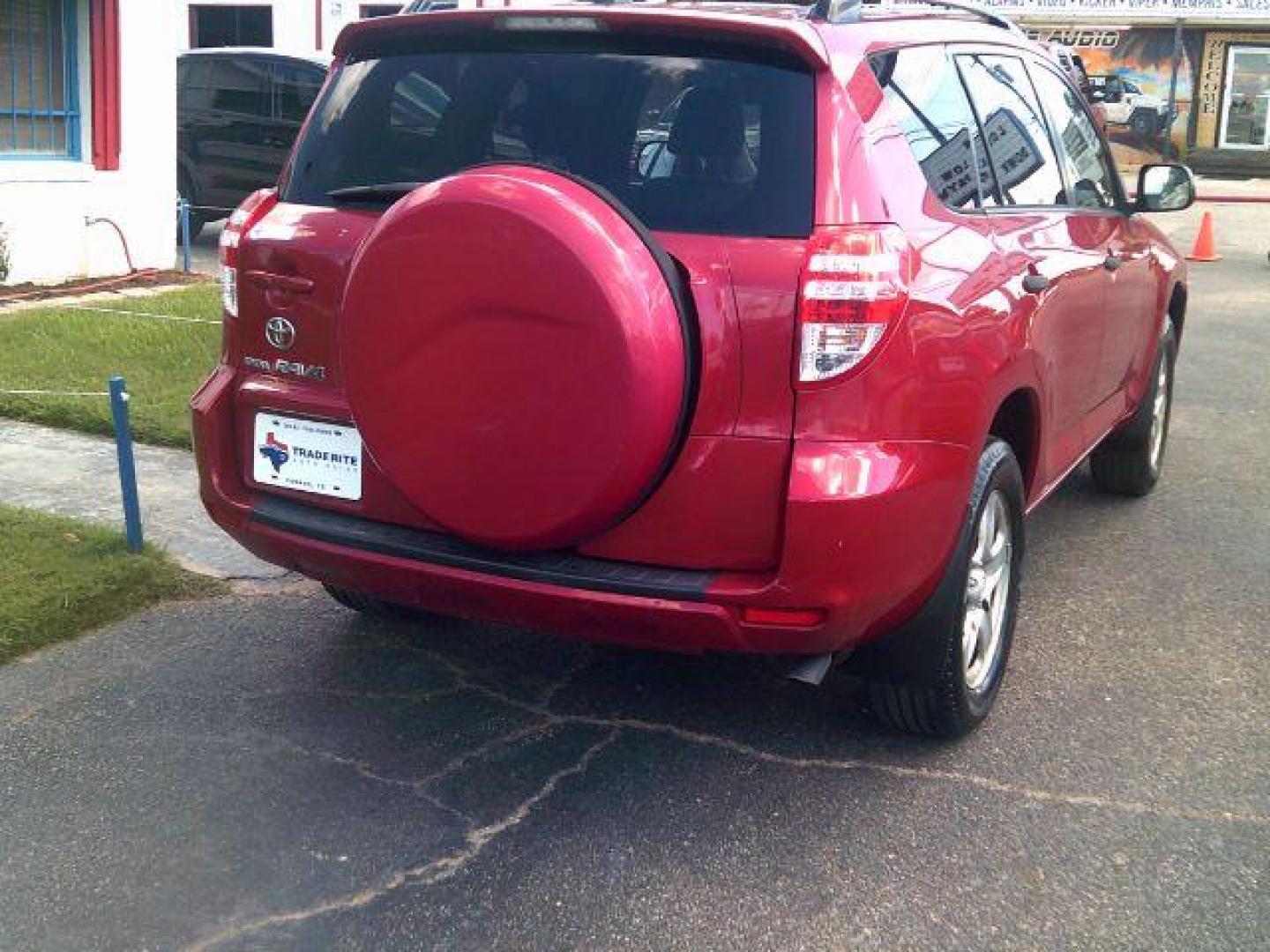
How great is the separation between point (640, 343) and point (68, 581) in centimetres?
261

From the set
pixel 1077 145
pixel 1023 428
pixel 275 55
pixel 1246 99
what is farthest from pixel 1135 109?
pixel 1023 428

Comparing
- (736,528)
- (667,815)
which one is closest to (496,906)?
(667,815)

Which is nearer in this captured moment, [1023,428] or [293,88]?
[1023,428]

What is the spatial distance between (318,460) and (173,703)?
0.93m

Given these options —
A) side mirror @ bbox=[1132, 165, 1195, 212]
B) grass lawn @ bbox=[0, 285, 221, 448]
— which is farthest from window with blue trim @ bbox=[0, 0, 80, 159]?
side mirror @ bbox=[1132, 165, 1195, 212]

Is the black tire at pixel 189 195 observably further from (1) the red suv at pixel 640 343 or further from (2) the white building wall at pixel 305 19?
(2) the white building wall at pixel 305 19

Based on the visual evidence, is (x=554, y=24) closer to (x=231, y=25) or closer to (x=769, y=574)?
(x=769, y=574)

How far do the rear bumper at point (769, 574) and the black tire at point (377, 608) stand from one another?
1.00 meters

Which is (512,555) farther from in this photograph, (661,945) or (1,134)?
(1,134)

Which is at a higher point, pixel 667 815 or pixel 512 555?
pixel 512 555

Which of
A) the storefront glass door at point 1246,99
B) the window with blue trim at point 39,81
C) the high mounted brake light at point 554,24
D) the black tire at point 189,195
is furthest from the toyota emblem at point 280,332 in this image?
the storefront glass door at point 1246,99

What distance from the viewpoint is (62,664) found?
4.54 m

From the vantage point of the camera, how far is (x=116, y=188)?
11.6 metres

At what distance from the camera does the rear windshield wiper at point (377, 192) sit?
377 centimetres
